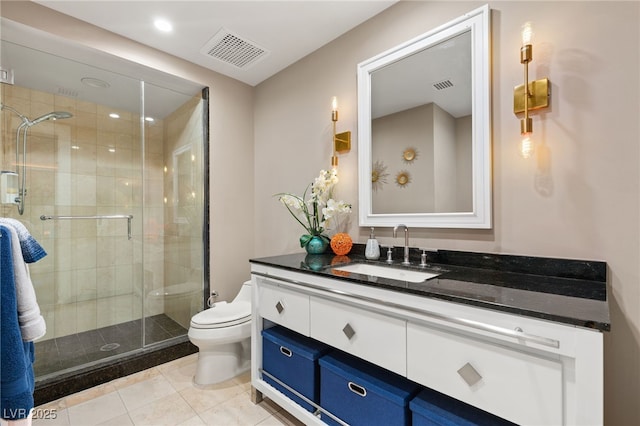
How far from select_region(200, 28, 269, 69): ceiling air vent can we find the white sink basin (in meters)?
1.84

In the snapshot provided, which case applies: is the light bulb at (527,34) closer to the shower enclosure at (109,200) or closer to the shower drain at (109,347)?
the shower enclosure at (109,200)

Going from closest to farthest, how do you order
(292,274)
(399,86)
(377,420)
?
(377,420), (292,274), (399,86)

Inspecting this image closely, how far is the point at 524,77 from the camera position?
4.38ft

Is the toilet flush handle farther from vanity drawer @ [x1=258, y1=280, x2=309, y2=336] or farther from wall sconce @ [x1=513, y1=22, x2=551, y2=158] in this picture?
wall sconce @ [x1=513, y1=22, x2=551, y2=158]

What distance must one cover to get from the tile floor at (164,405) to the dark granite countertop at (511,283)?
0.89m

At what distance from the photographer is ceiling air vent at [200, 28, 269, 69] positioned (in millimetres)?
2187

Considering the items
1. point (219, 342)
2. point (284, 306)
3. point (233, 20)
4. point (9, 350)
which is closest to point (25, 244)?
point (9, 350)

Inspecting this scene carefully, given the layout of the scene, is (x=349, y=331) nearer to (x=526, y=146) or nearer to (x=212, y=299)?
(x=526, y=146)

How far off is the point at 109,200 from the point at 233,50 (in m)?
1.87

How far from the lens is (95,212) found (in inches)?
111

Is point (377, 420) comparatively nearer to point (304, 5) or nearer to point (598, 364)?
point (598, 364)

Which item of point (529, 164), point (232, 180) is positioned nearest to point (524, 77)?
point (529, 164)

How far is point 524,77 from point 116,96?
10.2 feet

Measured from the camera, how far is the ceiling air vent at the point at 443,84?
1621mm
